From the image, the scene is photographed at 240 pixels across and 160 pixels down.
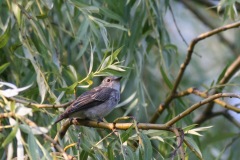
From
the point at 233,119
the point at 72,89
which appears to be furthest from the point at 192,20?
the point at 72,89

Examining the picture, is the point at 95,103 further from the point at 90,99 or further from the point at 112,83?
the point at 112,83

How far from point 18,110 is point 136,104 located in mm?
1663

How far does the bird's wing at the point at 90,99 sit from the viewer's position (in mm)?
2836

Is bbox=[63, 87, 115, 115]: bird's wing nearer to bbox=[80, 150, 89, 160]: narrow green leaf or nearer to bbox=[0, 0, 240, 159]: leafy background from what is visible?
bbox=[0, 0, 240, 159]: leafy background

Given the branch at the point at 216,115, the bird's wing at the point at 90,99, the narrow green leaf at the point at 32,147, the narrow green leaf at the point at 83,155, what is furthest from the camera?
the branch at the point at 216,115

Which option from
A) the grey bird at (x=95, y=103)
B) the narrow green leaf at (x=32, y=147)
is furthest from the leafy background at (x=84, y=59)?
the grey bird at (x=95, y=103)

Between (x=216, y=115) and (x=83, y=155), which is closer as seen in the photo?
(x=83, y=155)

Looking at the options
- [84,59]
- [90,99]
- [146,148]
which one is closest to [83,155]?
[146,148]

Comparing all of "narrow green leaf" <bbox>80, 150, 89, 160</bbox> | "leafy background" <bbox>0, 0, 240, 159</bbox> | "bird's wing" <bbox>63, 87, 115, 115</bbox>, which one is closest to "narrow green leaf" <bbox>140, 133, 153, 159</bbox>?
"leafy background" <bbox>0, 0, 240, 159</bbox>

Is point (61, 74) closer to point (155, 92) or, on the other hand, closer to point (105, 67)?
point (105, 67)

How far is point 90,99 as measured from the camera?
3.30 metres

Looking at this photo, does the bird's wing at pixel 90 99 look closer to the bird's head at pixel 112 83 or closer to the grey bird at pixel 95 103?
the grey bird at pixel 95 103

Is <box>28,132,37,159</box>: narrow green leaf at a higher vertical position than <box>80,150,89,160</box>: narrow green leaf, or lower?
higher

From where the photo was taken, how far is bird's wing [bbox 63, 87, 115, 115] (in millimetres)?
2836
